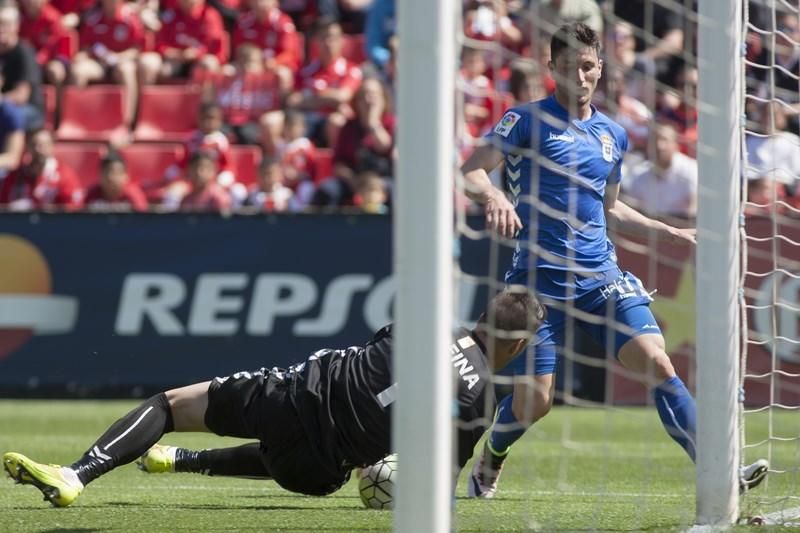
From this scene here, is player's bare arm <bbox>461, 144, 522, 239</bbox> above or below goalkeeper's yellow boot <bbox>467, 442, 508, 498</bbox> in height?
above

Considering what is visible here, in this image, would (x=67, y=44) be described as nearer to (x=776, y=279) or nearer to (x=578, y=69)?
(x=776, y=279)

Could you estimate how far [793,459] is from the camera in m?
8.91

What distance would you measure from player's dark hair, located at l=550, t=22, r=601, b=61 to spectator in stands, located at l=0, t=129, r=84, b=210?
780 centimetres

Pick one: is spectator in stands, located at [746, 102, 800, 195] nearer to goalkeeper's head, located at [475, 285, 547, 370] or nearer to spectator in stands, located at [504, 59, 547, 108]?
spectator in stands, located at [504, 59, 547, 108]

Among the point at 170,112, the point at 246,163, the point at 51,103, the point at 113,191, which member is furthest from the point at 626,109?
the point at 51,103

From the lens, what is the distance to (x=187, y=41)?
1587 cm

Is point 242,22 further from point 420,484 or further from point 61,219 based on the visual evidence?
point 420,484

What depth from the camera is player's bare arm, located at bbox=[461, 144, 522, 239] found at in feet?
17.6

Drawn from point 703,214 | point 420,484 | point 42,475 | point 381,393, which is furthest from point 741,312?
point 42,475

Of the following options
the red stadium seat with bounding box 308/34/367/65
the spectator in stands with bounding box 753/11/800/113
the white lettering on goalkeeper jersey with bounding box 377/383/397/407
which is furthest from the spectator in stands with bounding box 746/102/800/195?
the red stadium seat with bounding box 308/34/367/65

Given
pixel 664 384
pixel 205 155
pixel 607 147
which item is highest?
pixel 205 155

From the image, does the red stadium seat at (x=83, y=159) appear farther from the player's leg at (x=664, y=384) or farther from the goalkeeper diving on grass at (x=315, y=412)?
the player's leg at (x=664, y=384)

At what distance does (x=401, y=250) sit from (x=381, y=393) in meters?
2.07

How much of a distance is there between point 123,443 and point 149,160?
861cm
